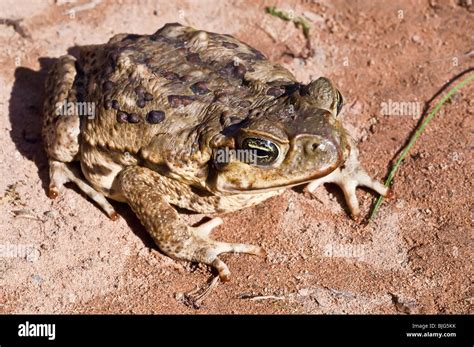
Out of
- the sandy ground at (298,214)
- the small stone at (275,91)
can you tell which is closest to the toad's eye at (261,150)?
the small stone at (275,91)

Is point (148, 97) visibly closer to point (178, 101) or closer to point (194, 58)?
point (178, 101)

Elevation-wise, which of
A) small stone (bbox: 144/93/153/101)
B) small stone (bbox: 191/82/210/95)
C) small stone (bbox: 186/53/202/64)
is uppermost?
small stone (bbox: 186/53/202/64)

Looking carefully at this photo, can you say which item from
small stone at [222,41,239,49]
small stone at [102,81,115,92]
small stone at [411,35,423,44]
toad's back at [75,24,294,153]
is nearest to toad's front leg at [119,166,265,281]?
toad's back at [75,24,294,153]

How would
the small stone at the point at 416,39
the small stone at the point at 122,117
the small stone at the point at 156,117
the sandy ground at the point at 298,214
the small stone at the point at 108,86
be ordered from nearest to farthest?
the sandy ground at the point at 298,214 → the small stone at the point at 156,117 → the small stone at the point at 122,117 → the small stone at the point at 108,86 → the small stone at the point at 416,39

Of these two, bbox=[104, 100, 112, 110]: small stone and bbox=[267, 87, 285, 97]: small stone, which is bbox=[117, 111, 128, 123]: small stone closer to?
bbox=[104, 100, 112, 110]: small stone

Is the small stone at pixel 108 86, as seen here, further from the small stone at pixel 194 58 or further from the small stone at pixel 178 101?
the small stone at pixel 194 58
